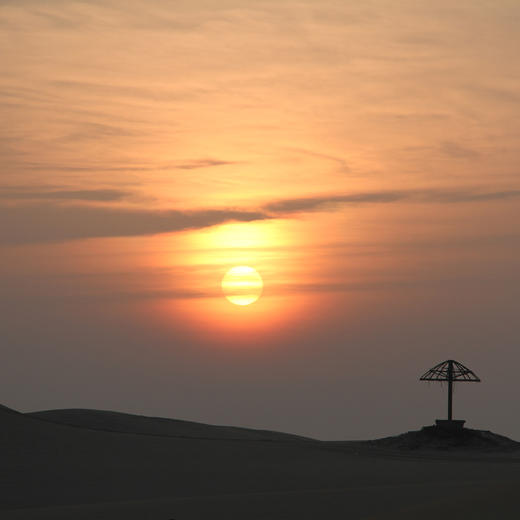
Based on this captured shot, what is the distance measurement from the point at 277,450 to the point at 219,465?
4206mm

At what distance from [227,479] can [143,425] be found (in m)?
22.8

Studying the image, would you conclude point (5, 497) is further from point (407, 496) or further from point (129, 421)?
point (129, 421)

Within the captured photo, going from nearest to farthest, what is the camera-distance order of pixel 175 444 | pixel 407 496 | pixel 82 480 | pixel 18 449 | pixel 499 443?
pixel 407 496
pixel 82 480
pixel 18 449
pixel 175 444
pixel 499 443

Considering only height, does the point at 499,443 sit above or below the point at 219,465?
above

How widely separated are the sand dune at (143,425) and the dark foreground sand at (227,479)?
38.3 ft

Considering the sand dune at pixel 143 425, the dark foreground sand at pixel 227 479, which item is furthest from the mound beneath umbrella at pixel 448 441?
the sand dune at pixel 143 425

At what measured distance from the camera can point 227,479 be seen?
29.8m

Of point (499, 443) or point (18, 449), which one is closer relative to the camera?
point (18, 449)

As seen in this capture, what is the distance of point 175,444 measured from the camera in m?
35.7

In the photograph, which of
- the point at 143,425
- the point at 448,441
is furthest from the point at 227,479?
the point at 143,425

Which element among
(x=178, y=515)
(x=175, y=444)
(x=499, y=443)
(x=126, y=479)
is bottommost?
(x=178, y=515)

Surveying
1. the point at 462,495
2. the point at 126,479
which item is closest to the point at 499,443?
the point at 126,479

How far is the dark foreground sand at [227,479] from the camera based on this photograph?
2208cm

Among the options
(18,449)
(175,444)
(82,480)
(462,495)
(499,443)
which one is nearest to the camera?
(462,495)
